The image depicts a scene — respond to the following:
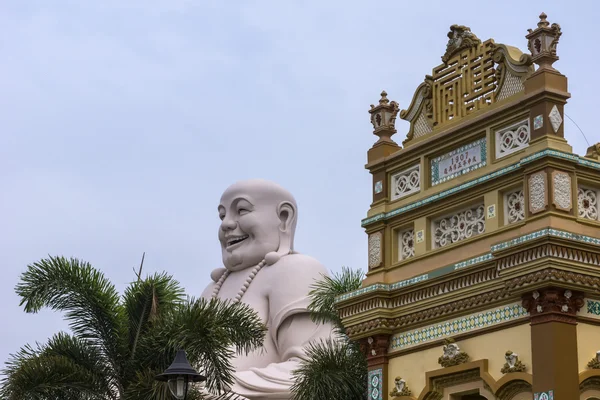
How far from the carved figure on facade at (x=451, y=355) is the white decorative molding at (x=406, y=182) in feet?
7.14

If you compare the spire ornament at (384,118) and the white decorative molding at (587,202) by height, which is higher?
the spire ornament at (384,118)

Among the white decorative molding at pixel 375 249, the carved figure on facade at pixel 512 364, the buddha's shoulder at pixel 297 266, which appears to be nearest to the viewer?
the carved figure on facade at pixel 512 364

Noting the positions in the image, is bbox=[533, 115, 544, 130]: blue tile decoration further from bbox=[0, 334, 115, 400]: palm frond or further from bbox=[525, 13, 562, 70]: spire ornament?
bbox=[0, 334, 115, 400]: palm frond

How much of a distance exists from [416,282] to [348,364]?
3.42 meters

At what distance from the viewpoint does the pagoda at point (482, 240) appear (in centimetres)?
1327

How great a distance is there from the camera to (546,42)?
46.5 ft

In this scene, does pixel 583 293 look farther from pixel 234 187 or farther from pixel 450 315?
pixel 234 187

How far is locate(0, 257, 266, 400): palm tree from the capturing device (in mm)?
18047

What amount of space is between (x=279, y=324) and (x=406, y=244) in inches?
338

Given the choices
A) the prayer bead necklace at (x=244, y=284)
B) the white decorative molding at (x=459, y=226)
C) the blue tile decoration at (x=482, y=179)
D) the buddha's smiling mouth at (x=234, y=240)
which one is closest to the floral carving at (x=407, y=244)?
the blue tile decoration at (x=482, y=179)

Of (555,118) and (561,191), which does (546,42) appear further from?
(561,191)

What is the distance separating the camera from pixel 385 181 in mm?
16312

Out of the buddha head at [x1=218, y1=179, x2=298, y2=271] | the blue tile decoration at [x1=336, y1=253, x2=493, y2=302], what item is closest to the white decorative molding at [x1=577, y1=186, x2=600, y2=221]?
the blue tile decoration at [x1=336, y1=253, x2=493, y2=302]

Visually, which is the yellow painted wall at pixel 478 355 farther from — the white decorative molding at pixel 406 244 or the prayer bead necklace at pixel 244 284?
the prayer bead necklace at pixel 244 284
